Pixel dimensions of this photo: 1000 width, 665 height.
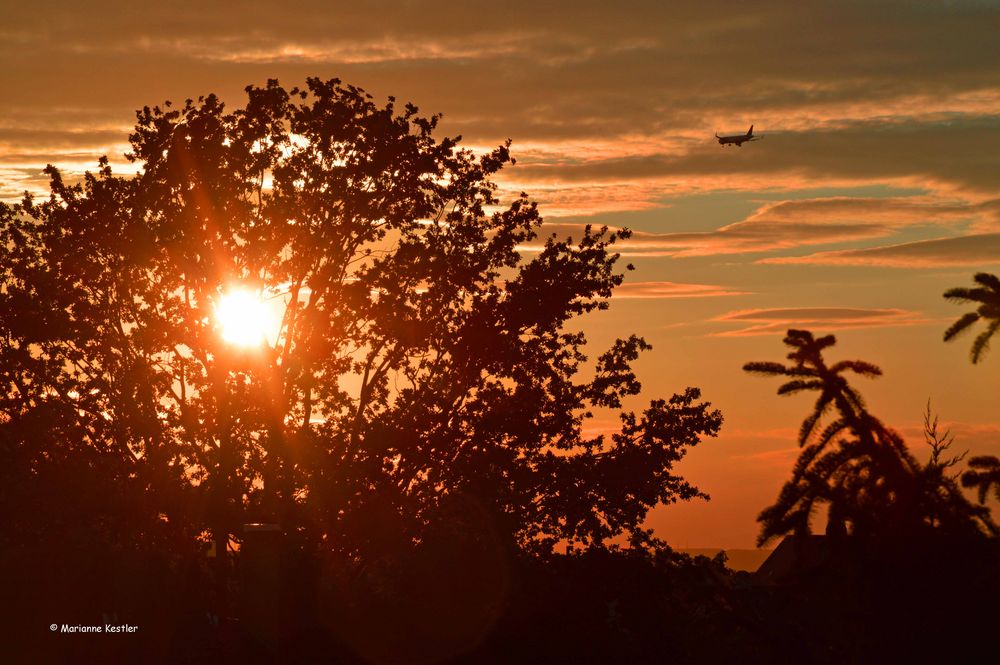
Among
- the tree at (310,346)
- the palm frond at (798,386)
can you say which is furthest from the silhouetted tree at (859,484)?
the tree at (310,346)

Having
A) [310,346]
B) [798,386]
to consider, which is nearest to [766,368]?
[798,386]

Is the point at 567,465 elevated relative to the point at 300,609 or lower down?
elevated

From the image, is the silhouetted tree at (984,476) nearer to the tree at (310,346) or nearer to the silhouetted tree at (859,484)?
the silhouetted tree at (859,484)

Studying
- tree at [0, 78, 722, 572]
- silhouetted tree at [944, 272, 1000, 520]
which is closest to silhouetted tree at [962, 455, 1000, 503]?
silhouetted tree at [944, 272, 1000, 520]

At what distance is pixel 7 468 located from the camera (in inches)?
1172

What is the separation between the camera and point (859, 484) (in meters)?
7.62

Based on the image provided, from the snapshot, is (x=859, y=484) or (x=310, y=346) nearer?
(x=859, y=484)

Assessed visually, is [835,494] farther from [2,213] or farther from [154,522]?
[2,213]

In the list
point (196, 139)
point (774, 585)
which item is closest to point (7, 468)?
point (196, 139)

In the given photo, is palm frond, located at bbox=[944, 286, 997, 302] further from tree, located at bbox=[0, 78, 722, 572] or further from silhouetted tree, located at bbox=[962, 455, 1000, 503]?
tree, located at bbox=[0, 78, 722, 572]

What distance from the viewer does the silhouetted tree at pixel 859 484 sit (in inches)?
298

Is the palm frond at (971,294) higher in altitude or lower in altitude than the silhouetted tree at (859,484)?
higher

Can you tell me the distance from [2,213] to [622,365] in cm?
1723

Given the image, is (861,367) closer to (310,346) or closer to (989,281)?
(989,281)
